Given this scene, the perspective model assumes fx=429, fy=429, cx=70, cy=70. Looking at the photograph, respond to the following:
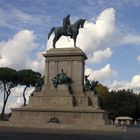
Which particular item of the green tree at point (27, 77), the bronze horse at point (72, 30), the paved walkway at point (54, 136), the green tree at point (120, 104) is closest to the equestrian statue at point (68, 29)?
the bronze horse at point (72, 30)

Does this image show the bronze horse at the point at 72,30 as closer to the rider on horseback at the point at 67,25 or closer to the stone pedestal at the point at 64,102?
the rider on horseback at the point at 67,25

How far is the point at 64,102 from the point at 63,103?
171mm

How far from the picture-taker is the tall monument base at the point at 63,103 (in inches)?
1887

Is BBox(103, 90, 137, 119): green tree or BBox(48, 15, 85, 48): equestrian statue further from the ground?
BBox(48, 15, 85, 48): equestrian statue

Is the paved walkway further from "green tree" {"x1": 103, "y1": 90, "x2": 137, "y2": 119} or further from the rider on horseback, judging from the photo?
"green tree" {"x1": 103, "y1": 90, "x2": 137, "y2": 119}

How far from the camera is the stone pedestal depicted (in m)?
48.0

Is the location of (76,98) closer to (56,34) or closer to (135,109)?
(56,34)

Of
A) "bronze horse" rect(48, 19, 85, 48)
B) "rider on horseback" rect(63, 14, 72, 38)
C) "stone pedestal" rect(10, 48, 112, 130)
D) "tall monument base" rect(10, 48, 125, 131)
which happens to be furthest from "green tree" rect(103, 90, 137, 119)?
"rider on horseback" rect(63, 14, 72, 38)

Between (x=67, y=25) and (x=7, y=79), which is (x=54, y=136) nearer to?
(x=67, y=25)

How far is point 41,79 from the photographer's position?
182 ft

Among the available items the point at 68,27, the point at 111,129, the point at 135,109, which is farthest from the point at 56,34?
the point at 135,109

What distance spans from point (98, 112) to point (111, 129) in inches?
198

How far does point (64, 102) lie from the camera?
50.3 metres


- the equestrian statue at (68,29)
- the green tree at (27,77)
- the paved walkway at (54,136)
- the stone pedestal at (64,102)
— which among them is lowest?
the paved walkway at (54,136)
